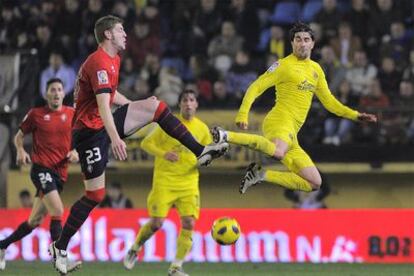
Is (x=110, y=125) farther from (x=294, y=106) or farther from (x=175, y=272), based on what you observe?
(x=175, y=272)

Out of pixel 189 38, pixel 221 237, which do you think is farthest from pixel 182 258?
pixel 189 38

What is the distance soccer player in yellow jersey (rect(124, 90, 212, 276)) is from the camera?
48.8ft

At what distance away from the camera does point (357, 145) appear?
19.6m

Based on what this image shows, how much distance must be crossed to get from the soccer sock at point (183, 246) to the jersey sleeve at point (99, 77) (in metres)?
3.47

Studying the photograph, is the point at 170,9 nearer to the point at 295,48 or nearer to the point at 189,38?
the point at 189,38

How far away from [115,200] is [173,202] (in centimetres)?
503

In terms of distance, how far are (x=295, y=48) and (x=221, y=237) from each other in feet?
7.50

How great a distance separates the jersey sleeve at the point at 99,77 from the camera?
1144 centimetres

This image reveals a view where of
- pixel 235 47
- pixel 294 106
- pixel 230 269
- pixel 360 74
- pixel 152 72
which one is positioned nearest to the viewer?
pixel 294 106

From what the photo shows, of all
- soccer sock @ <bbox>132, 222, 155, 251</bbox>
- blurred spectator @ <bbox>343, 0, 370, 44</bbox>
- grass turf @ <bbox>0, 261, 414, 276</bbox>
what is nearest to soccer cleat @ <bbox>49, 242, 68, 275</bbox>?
grass turf @ <bbox>0, 261, 414, 276</bbox>

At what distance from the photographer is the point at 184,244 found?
14562 millimetres

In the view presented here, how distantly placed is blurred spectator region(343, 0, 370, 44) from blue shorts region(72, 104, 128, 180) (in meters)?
9.54

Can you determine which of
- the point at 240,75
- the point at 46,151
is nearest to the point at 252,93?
the point at 46,151

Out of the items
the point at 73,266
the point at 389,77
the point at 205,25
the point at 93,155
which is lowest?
the point at 73,266
